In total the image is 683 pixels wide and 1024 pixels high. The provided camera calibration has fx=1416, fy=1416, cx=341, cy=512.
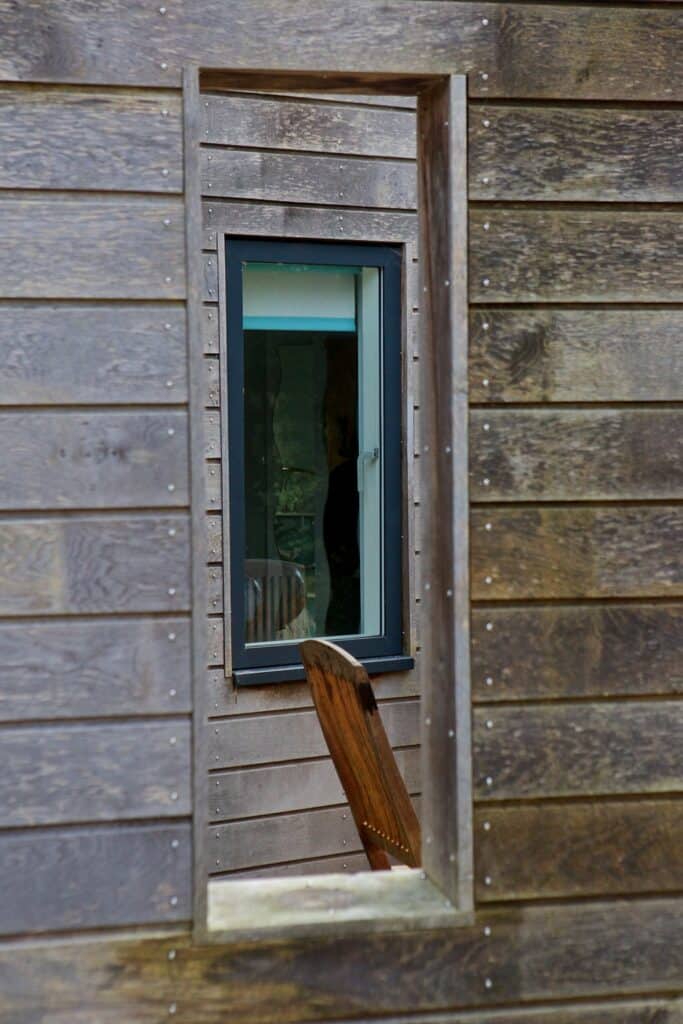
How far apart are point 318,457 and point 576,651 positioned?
2.45 metres

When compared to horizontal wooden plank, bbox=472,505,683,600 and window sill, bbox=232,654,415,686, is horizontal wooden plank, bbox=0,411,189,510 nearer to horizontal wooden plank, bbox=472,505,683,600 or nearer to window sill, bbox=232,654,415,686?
horizontal wooden plank, bbox=472,505,683,600

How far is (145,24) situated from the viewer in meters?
2.62

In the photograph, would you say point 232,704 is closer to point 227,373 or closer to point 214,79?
point 227,373

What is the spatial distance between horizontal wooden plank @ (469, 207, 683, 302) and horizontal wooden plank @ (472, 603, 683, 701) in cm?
62

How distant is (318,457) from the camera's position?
5133 millimetres

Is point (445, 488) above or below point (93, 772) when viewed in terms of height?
above

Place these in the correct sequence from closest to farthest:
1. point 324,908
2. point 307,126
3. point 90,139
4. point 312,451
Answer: point 90,139, point 324,908, point 307,126, point 312,451

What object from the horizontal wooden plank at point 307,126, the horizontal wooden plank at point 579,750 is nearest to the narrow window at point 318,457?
the horizontal wooden plank at point 307,126

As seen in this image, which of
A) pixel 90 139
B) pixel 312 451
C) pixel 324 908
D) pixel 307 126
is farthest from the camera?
pixel 312 451

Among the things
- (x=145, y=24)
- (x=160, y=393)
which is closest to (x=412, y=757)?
(x=160, y=393)

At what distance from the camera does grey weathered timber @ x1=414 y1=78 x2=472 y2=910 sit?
2723 millimetres

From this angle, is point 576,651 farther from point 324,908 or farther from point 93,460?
point 93,460

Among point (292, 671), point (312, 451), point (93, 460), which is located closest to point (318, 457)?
point (312, 451)

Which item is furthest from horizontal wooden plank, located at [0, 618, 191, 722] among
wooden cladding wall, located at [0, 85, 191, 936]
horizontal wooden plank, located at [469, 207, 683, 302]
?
horizontal wooden plank, located at [469, 207, 683, 302]
